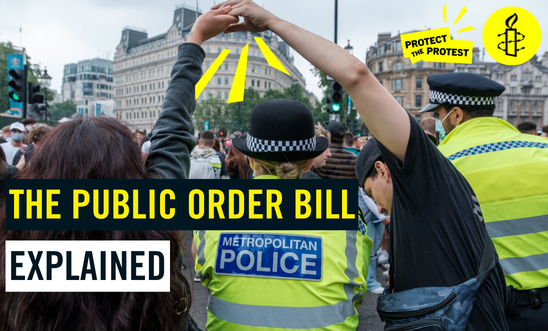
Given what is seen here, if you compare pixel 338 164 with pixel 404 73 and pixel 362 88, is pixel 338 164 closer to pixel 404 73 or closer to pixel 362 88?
pixel 362 88

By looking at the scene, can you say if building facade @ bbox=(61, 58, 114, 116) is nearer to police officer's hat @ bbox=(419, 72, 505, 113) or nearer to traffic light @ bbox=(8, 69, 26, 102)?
traffic light @ bbox=(8, 69, 26, 102)

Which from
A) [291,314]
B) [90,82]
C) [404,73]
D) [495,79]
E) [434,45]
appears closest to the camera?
[291,314]

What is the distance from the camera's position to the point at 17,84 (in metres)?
11.6

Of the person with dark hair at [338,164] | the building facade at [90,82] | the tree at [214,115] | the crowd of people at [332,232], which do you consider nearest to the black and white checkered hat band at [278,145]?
the crowd of people at [332,232]

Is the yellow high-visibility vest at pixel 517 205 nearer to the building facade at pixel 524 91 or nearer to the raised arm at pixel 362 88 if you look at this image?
the raised arm at pixel 362 88

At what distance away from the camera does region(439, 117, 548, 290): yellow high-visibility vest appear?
205cm

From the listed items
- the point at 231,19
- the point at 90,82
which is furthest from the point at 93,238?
the point at 90,82

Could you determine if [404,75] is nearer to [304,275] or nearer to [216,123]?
[216,123]

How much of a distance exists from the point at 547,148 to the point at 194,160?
5.34 metres

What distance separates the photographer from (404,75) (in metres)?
77.6

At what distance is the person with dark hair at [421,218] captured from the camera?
133 centimetres

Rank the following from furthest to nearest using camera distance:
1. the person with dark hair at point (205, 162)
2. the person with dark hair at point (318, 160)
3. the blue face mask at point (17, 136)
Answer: the blue face mask at point (17, 136)
the person with dark hair at point (205, 162)
the person with dark hair at point (318, 160)

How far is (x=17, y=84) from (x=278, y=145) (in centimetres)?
1239

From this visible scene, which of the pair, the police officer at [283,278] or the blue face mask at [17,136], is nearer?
the police officer at [283,278]
